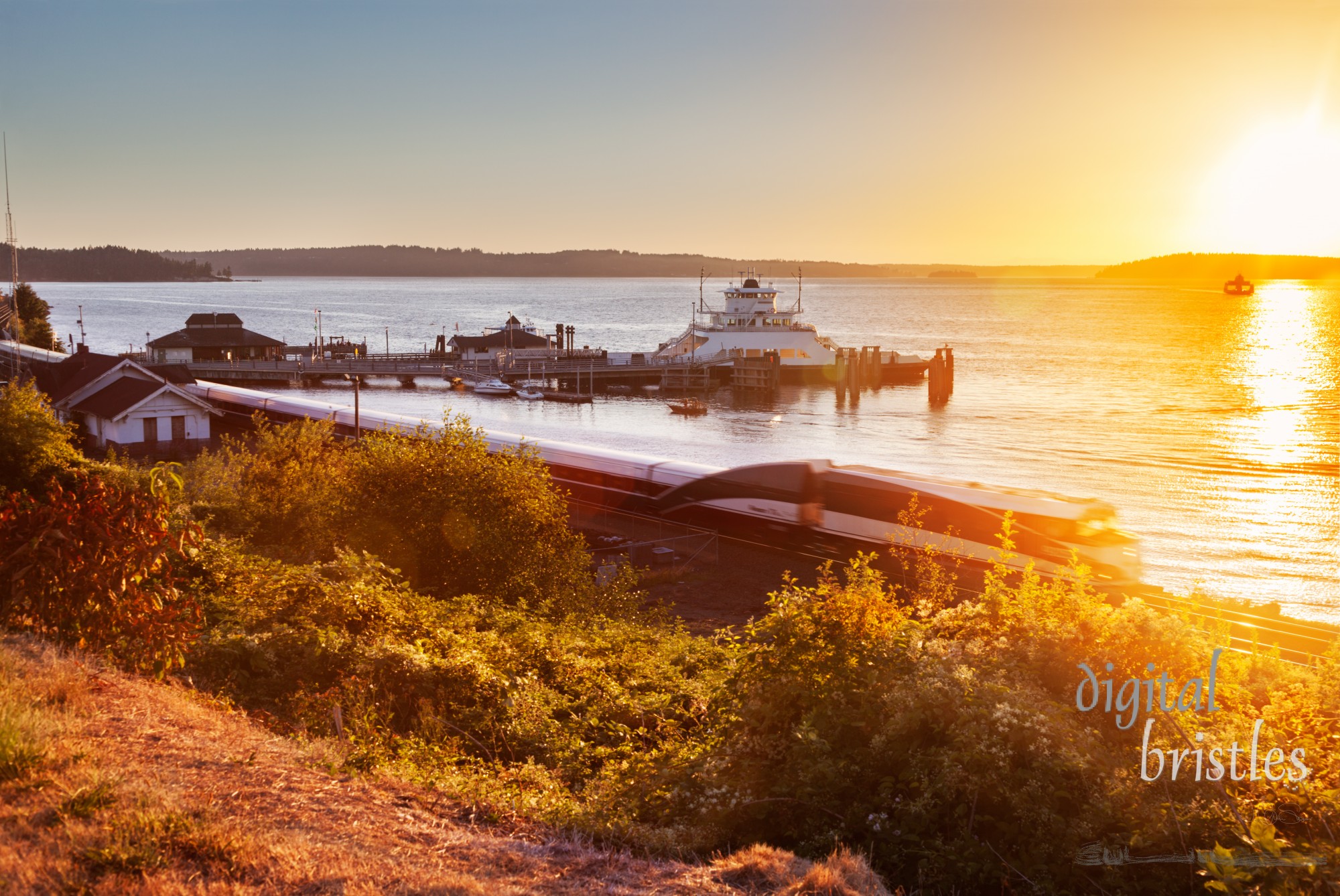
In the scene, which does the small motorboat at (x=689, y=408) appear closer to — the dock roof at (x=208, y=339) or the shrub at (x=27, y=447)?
the dock roof at (x=208, y=339)

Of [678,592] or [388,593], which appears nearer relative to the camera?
[388,593]

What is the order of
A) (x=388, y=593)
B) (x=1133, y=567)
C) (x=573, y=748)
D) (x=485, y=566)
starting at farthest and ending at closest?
(x=1133, y=567)
(x=485, y=566)
(x=388, y=593)
(x=573, y=748)

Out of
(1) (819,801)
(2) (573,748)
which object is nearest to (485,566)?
(2) (573,748)

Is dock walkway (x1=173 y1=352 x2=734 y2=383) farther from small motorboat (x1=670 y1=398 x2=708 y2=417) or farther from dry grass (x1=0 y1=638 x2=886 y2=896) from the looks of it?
dry grass (x1=0 y1=638 x2=886 y2=896)

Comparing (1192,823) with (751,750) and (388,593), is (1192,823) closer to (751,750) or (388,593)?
(751,750)

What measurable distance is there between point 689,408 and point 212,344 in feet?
154

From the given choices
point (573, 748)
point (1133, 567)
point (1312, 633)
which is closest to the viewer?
point (573, 748)

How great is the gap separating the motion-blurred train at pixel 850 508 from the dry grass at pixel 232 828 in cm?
1603

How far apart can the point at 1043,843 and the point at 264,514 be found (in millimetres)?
18136

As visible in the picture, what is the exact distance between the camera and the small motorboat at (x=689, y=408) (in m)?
74.9

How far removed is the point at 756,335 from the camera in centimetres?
9406

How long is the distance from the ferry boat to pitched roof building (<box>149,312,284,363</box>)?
4002 cm

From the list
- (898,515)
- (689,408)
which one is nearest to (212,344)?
(689,408)

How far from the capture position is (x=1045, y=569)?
23.0 metres
